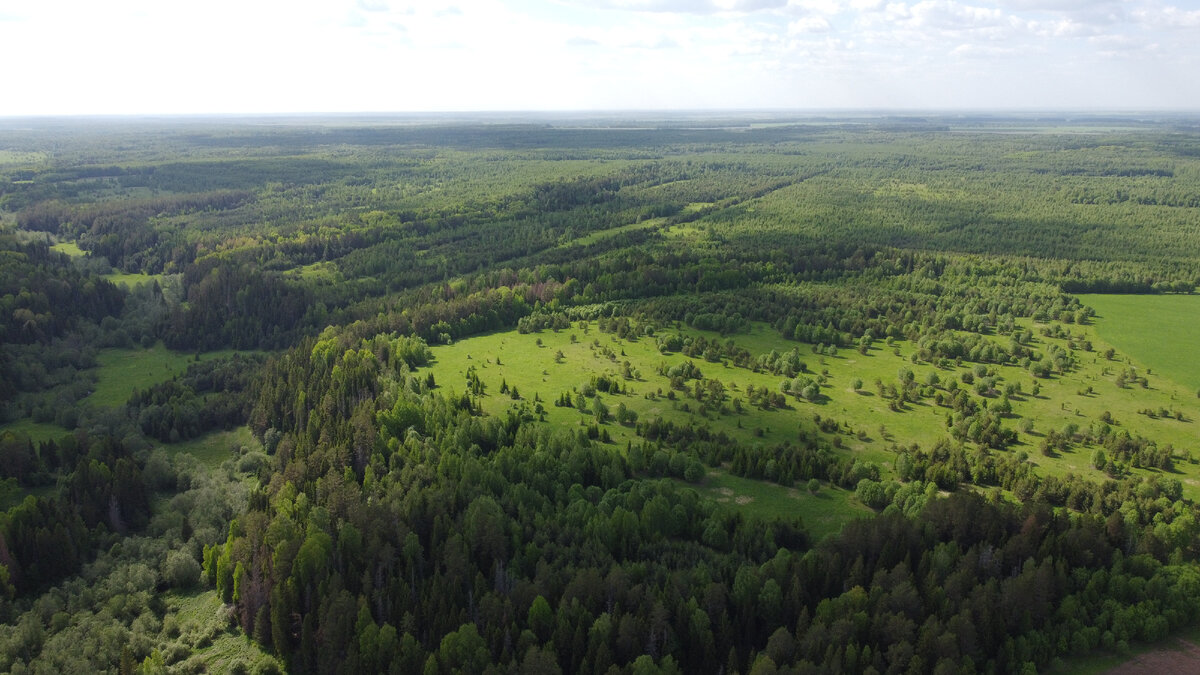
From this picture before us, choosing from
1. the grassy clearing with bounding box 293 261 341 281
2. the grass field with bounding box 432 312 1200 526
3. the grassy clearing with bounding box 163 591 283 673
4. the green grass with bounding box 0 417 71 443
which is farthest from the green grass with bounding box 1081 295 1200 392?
the green grass with bounding box 0 417 71 443

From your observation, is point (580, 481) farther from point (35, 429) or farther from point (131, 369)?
point (131, 369)

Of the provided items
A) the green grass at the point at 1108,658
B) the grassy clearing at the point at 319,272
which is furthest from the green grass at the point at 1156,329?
the grassy clearing at the point at 319,272

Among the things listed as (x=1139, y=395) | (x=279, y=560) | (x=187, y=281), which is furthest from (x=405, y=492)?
(x=187, y=281)

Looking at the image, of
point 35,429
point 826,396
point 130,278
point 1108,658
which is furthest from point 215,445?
point 130,278

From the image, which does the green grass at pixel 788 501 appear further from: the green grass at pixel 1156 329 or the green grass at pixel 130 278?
the green grass at pixel 130 278

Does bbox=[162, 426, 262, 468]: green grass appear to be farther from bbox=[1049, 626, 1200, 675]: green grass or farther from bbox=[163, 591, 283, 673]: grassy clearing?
bbox=[1049, 626, 1200, 675]: green grass

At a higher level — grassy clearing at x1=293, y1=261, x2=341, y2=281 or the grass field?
grassy clearing at x1=293, y1=261, x2=341, y2=281

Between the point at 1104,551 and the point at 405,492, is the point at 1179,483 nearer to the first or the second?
the point at 1104,551
